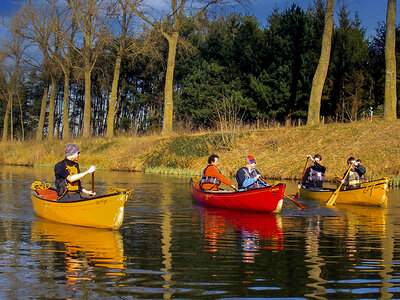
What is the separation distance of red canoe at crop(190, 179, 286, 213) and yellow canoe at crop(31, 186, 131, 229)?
12.2 feet

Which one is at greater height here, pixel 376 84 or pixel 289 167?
pixel 376 84

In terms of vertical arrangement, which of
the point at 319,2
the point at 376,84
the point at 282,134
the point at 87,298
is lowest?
the point at 87,298

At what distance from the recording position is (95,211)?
380 inches

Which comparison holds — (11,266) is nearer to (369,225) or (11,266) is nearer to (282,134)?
(369,225)

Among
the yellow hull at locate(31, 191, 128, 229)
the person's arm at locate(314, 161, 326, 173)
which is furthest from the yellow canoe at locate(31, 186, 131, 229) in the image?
the person's arm at locate(314, 161, 326, 173)

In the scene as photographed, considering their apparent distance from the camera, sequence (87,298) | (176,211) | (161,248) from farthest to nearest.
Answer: (176,211) < (161,248) < (87,298)

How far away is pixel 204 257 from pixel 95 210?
305cm

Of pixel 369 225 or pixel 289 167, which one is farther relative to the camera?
pixel 289 167

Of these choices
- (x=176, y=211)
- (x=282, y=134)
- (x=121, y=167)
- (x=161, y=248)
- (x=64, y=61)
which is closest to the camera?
(x=161, y=248)

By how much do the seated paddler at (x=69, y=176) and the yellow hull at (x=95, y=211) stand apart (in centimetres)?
25

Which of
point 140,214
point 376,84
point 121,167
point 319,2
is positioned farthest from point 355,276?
point 319,2

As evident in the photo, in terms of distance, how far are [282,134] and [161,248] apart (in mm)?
21409

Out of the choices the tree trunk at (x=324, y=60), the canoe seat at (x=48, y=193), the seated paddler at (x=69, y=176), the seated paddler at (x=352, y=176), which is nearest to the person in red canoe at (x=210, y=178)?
the seated paddler at (x=352, y=176)

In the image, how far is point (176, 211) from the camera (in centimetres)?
1293
